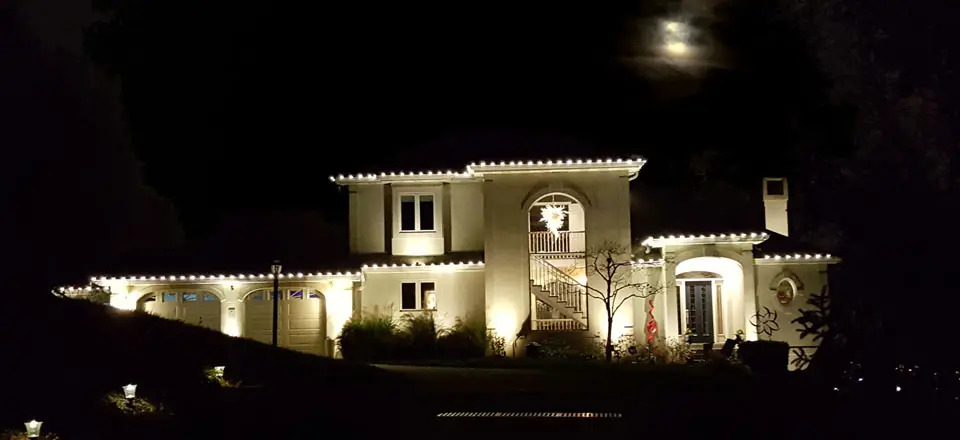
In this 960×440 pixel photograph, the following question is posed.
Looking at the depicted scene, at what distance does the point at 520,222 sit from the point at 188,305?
32.8ft

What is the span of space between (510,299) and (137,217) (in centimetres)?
1268

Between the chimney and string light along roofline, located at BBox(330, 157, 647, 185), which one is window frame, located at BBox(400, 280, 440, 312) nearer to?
string light along roofline, located at BBox(330, 157, 647, 185)

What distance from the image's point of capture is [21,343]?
12.0 meters

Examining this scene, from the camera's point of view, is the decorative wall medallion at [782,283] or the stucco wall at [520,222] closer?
the stucco wall at [520,222]

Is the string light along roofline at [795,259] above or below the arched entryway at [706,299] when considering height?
above

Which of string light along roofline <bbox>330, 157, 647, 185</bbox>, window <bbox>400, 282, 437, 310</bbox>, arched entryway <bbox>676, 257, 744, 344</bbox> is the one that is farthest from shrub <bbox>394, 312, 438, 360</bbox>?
arched entryway <bbox>676, 257, 744, 344</bbox>

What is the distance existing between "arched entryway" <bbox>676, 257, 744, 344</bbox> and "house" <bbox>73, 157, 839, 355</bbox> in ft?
0.11

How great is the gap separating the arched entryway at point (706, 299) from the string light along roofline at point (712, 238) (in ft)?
4.88

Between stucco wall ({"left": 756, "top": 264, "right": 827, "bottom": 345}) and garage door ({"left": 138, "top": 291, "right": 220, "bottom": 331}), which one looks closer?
stucco wall ({"left": 756, "top": 264, "right": 827, "bottom": 345})

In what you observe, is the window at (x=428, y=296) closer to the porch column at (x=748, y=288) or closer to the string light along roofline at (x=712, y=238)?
the string light along roofline at (x=712, y=238)

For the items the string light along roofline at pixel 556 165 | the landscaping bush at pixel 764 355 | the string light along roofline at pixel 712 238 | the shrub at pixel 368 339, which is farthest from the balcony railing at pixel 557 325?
the landscaping bush at pixel 764 355

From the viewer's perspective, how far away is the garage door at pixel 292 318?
28.5m

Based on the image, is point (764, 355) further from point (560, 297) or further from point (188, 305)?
point (188, 305)

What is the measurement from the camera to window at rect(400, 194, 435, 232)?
28172 millimetres
